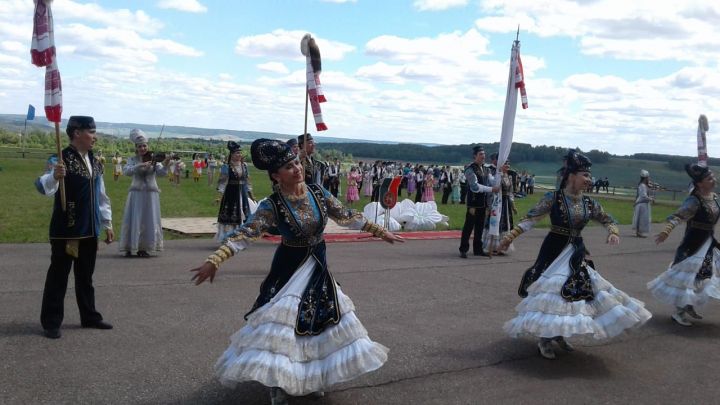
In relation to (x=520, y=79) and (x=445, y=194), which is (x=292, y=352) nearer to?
(x=520, y=79)

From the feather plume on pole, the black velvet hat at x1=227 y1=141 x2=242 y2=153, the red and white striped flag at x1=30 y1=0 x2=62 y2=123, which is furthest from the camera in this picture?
the black velvet hat at x1=227 y1=141 x2=242 y2=153

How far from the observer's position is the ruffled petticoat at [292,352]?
4512 mm

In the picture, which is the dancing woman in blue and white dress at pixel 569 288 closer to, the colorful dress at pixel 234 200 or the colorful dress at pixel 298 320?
the colorful dress at pixel 298 320

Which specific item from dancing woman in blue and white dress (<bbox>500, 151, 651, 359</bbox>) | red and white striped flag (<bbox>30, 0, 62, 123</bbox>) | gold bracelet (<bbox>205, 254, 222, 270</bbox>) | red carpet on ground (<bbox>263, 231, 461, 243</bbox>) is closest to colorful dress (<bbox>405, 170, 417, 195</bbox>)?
red carpet on ground (<bbox>263, 231, 461, 243</bbox>)

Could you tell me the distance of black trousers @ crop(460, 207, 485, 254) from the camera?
13.2 meters

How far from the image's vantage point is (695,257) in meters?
8.07

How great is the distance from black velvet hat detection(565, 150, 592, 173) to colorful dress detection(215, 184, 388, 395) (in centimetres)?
261

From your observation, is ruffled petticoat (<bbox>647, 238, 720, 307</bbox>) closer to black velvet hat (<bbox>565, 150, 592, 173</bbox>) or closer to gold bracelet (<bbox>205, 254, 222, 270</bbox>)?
black velvet hat (<bbox>565, 150, 592, 173</bbox>)

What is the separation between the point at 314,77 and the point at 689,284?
511 cm

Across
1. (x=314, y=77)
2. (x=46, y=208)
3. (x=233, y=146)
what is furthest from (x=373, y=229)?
(x=46, y=208)

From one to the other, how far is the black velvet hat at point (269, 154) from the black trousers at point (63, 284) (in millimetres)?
2672

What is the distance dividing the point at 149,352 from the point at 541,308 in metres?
3.68

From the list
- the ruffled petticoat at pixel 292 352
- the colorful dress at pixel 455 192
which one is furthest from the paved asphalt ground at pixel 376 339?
the colorful dress at pixel 455 192

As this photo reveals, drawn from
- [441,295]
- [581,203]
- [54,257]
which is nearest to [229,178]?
[441,295]
